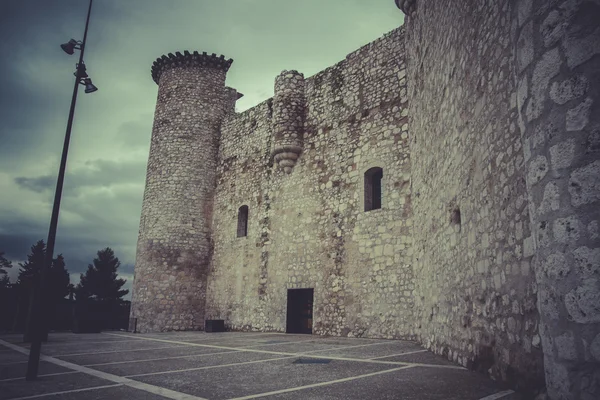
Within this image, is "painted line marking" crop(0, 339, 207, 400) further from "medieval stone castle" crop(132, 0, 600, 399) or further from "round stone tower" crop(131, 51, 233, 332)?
"round stone tower" crop(131, 51, 233, 332)

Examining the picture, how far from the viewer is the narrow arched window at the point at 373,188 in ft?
36.3

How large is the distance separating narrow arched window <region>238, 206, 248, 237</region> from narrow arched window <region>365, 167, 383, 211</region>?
5.91 metres

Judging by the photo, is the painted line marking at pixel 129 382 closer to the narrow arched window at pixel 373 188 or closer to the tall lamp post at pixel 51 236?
the tall lamp post at pixel 51 236

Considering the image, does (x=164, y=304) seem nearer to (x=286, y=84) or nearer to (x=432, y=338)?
(x=286, y=84)

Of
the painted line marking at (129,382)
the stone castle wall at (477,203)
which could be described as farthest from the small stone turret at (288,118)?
the painted line marking at (129,382)

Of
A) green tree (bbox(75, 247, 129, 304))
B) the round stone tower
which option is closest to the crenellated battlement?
the round stone tower

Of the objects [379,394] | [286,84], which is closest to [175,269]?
[286,84]

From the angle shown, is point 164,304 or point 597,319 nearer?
point 597,319

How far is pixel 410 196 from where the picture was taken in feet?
32.1

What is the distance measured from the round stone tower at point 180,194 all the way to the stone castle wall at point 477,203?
35.4 feet

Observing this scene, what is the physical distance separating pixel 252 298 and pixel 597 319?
12546 millimetres

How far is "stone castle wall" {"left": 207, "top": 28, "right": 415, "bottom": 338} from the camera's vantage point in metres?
10.0

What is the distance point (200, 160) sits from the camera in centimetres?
1675

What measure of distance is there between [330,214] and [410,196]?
2.81 metres
